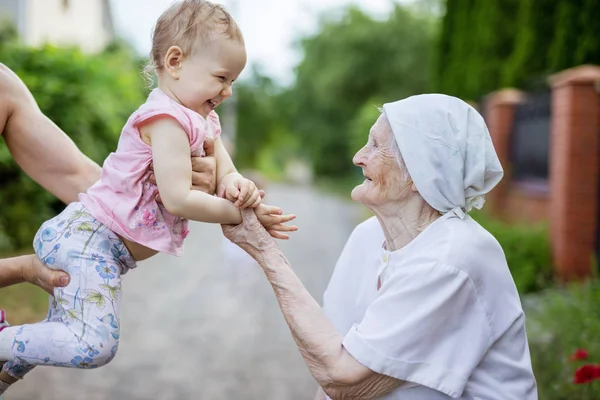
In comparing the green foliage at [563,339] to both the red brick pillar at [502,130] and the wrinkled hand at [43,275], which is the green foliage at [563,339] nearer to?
the wrinkled hand at [43,275]

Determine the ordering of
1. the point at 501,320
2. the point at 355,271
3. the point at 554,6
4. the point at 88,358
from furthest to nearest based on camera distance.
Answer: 1. the point at 554,6
2. the point at 355,271
3. the point at 501,320
4. the point at 88,358

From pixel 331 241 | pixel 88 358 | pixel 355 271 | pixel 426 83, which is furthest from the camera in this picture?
pixel 426 83

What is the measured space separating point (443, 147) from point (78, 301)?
42.2 inches

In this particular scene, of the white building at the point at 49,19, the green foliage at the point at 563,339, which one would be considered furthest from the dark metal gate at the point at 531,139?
the white building at the point at 49,19

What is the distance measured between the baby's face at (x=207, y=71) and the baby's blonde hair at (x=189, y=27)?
0.9 inches

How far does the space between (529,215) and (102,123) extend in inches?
228

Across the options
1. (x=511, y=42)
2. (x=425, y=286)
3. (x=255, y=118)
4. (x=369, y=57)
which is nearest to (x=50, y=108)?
(x=425, y=286)

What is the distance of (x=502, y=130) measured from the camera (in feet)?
41.3

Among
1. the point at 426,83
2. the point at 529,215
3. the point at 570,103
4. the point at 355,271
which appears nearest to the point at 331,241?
the point at 529,215

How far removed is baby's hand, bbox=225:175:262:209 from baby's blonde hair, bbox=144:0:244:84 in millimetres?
381

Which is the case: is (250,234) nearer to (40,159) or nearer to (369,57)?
(40,159)

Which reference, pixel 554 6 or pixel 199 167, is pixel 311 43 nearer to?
pixel 554 6

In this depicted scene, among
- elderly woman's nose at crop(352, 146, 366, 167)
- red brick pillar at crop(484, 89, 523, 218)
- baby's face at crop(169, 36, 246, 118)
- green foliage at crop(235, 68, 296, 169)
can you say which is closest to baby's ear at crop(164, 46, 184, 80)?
baby's face at crop(169, 36, 246, 118)

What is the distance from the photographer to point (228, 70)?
7.36 ft
